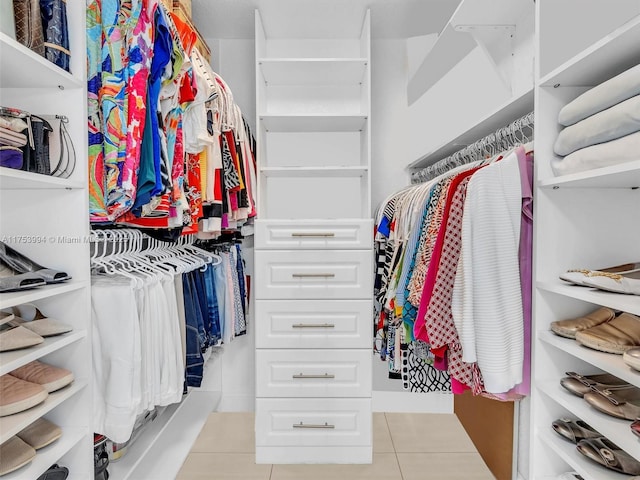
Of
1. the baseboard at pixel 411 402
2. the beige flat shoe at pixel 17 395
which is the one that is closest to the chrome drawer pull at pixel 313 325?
the baseboard at pixel 411 402

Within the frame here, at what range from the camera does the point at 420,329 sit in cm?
127

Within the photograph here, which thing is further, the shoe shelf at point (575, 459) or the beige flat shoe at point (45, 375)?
the beige flat shoe at point (45, 375)

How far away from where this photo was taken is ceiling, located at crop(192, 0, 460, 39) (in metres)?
2.13

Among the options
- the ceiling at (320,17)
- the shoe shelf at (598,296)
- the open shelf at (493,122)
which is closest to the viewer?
the shoe shelf at (598,296)

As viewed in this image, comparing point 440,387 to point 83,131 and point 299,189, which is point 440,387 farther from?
point 83,131

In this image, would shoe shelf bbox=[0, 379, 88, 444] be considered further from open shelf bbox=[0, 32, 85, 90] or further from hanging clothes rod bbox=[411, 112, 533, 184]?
hanging clothes rod bbox=[411, 112, 533, 184]

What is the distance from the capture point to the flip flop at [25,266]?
3.67ft

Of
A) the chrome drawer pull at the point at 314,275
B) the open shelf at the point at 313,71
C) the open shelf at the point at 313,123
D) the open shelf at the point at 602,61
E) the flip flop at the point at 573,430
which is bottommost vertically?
the flip flop at the point at 573,430

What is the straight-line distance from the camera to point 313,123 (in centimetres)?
233

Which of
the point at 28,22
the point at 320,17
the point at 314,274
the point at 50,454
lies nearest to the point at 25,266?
the point at 50,454

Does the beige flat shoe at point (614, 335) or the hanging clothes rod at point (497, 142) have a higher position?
the hanging clothes rod at point (497, 142)

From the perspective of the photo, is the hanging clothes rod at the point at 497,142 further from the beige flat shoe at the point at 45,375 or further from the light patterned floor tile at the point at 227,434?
the light patterned floor tile at the point at 227,434

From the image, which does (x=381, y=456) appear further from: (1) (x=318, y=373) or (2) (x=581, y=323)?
(2) (x=581, y=323)

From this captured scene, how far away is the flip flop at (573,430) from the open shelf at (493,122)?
94cm
